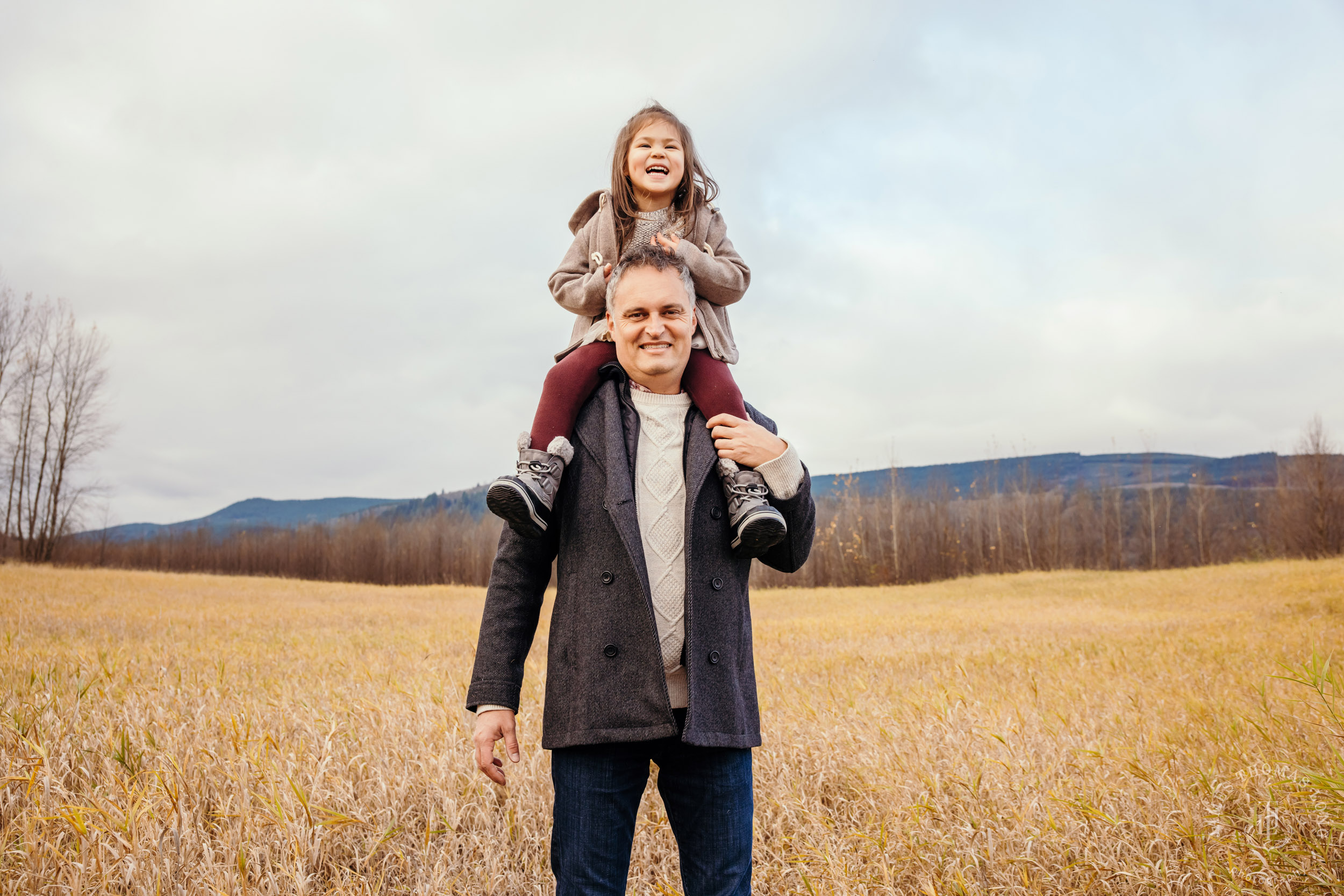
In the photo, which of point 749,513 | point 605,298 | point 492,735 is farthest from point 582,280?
point 492,735

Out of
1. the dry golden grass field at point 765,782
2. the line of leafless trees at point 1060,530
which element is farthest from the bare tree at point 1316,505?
the dry golden grass field at point 765,782

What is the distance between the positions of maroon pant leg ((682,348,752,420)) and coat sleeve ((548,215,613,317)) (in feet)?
→ 1.33

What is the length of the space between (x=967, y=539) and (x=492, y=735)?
40319 millimetres

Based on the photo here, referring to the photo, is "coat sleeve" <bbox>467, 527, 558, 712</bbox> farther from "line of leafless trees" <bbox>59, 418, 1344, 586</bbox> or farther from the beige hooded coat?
"line of leafless trees" <bbox>59, 418, 1344, 586</bbox>

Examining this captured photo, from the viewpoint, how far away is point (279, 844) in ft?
9.35

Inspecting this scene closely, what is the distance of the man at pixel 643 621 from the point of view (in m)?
1.73

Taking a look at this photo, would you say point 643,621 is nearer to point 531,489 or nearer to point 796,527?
point 531,489

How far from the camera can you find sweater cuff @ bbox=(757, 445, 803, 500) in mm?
1908

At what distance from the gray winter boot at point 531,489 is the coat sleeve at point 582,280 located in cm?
57

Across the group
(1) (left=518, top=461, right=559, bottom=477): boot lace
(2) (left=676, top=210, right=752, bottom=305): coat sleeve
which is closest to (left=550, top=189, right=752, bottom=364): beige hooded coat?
(2) (left=676, top=210, right=752, bottom=305): coat sleeve

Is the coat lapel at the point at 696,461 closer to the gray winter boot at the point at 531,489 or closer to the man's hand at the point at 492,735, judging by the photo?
the gray winter boot at the point at 531,489

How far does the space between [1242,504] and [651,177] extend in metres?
55.2

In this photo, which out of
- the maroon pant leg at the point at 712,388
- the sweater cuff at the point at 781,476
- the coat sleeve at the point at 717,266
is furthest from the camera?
the coat sleeve at the point at 717,266

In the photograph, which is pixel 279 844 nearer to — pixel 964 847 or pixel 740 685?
pixel 740 685
